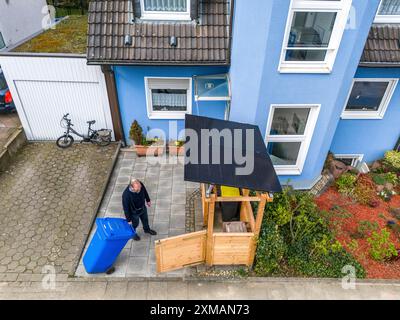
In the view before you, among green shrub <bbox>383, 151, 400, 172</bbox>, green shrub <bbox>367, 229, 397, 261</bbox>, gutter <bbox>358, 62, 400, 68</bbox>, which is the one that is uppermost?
gutter <bbox>358, 62, 400, 68</bbox>

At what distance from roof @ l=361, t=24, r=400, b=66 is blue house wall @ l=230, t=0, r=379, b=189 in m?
1.06

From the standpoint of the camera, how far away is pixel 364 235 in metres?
7.61

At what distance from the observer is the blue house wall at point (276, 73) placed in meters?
6.21

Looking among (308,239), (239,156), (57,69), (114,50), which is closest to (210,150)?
(239,156)

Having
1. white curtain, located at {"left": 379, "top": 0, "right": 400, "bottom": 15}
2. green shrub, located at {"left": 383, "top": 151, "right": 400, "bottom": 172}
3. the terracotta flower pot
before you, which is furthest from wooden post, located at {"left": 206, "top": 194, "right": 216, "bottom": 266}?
green shrub, located at {"left": 383, "top": 151, "right": 400, "bottom": 172}

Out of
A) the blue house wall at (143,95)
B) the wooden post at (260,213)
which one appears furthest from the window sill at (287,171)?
the wooden post at (260,213)

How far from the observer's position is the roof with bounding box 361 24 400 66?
7.54 m

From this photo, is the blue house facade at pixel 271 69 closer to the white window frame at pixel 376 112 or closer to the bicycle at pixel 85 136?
the white window frame at pixel 376 112

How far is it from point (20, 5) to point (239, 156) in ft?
54.4

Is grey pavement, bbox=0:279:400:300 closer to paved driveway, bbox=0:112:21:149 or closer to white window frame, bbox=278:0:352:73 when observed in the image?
white window frame, bbox=278:0:352:73

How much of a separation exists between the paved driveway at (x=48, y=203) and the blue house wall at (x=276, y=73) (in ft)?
15.9
